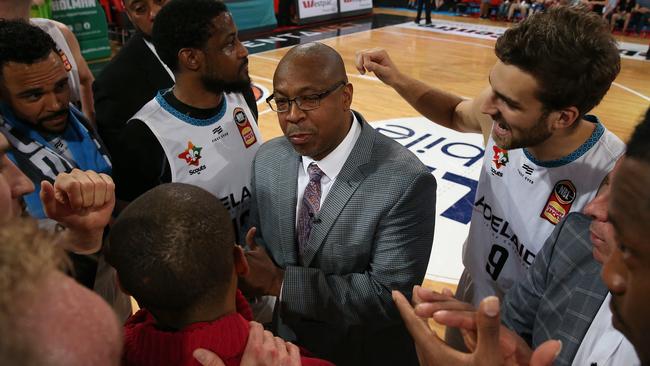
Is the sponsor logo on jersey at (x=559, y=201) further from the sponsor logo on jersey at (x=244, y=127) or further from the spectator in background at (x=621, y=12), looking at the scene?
the spectator in background at (x=621, y=12)

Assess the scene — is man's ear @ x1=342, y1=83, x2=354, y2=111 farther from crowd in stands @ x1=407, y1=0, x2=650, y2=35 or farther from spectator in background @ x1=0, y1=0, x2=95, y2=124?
crowd in stands @ x1=407, y1=0, x2=650, y2=35

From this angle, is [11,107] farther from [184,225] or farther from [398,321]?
[398,321]

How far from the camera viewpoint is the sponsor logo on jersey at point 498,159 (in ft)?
6.54

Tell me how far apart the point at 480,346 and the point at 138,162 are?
1658mm

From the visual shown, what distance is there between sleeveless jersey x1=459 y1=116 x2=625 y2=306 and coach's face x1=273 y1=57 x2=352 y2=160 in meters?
0.72

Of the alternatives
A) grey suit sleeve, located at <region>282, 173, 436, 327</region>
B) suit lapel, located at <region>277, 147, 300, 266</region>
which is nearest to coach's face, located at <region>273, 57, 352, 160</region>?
suit lapel, located at <region>277, 147, 300, 266</region>

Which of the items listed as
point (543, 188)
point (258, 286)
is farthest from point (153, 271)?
point (543, 188)

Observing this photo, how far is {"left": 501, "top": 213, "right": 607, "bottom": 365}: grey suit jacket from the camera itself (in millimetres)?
1271

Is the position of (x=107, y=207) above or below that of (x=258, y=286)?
above

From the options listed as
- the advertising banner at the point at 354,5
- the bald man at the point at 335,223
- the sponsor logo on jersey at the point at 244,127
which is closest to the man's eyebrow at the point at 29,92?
the sponsor logo on jersey at the point at 244,127

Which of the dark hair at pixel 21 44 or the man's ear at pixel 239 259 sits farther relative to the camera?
the dark hair at pixel 21 44

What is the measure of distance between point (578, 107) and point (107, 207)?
1.69 metres

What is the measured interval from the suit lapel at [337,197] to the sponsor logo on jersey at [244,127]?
789 millimetres

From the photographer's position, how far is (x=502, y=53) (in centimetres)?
183
